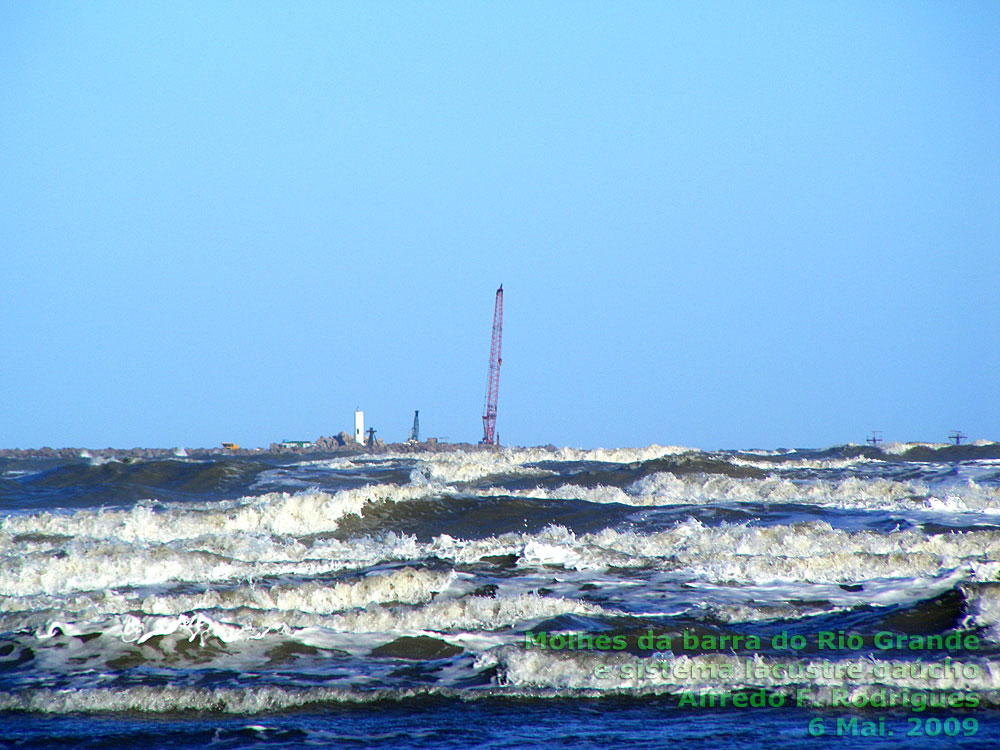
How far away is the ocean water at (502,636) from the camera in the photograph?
6.43 metres

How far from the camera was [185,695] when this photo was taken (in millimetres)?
6984

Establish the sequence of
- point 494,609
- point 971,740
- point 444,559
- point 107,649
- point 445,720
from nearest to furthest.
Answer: point 971,740 → point 445,720 → point 107,649 → point 494,609 → point 444,559

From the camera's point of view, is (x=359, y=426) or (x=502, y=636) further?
(x=359, y=426)

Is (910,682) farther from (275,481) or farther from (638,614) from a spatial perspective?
(275,481)

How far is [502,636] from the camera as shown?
342 inches

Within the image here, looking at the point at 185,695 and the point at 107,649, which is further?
the point at 107,649

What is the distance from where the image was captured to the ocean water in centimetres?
643

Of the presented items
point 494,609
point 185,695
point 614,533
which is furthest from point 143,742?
point 614,533

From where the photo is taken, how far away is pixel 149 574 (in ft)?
39.9

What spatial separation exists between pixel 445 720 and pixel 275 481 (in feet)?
82.0

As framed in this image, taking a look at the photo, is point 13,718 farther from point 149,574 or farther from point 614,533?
point 614,533

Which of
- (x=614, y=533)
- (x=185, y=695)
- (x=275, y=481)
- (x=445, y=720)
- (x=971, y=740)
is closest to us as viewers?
(x=971, y=740)

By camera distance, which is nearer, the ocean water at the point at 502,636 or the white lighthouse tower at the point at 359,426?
the ocean water at the point at 502,636

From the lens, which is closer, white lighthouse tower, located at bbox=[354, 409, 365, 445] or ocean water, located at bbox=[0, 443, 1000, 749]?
ocean water, located at bbox=[0, 443, 1000, 749]
